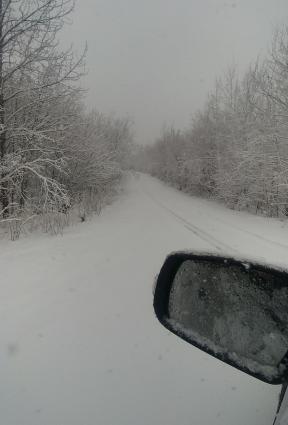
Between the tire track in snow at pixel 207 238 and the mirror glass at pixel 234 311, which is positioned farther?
the tire track in snow at pixel 207 238

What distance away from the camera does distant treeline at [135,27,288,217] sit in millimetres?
15156

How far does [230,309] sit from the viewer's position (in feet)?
4.96

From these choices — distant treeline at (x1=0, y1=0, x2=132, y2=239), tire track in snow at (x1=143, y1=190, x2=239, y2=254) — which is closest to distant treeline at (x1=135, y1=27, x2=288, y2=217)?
tire track in snow at (x1=143, y1=190, x2=239, y2=254)

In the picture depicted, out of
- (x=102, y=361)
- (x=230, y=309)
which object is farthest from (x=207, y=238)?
(x=230, y=309)

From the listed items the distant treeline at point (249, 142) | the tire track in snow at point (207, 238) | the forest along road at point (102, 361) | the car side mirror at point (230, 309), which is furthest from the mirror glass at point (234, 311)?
the distant treeline at point (249, 142)

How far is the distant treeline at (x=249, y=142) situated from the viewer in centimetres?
1516

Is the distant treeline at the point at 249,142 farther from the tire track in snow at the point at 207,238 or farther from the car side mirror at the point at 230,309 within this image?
the car side mirror at the point at 230,309

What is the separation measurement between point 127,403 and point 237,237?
7.64 m

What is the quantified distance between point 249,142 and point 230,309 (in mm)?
16640

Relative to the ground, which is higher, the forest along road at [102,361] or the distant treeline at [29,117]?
the distant treeline at [29,117]

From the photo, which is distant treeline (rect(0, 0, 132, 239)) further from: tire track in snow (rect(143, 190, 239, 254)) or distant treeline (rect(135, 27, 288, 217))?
distant treeline (rect(135, 27, 288, 217))

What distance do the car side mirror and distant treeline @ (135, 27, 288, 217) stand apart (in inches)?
505

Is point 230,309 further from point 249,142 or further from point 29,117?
A: point 249,142

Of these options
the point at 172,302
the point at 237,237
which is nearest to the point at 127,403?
the point at 172,302
